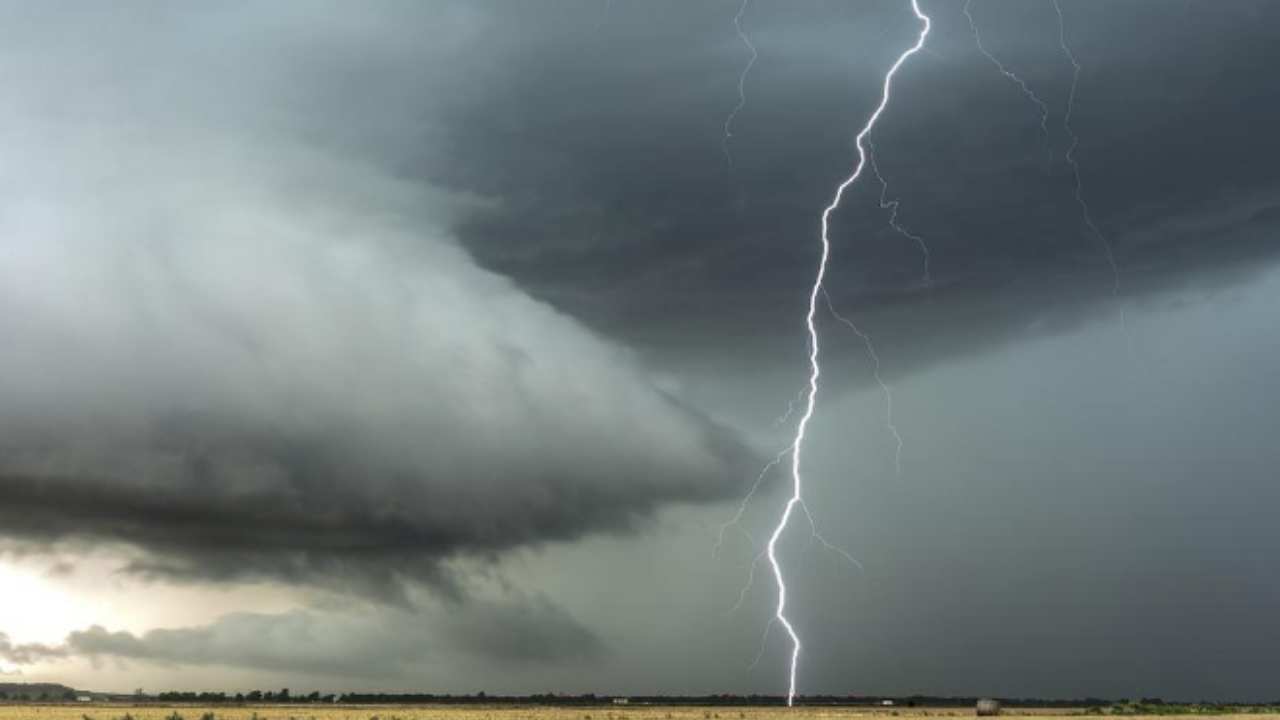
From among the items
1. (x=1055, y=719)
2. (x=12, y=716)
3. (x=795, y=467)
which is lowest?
(x=12, y=716)

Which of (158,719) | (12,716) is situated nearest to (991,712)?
(158,719)

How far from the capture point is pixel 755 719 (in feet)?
331

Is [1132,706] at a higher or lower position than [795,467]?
lower

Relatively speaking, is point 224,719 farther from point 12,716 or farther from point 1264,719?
point 1264,719

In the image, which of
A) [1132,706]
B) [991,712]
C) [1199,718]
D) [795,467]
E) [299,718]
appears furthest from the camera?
[1132,706]

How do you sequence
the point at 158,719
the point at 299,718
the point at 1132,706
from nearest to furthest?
the point at 158,719 < the point at 299,718 < the point at 1132,706

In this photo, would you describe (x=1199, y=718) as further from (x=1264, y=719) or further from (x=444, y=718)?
(x=444, y=718)

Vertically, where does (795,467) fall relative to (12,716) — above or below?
above

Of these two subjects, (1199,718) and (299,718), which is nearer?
(299,718)

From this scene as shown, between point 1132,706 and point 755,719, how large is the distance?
4492 centimetres

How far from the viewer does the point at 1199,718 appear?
85062mm

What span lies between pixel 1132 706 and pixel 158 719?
9363 centimetres

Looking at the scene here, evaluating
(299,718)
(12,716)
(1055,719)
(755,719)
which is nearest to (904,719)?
(1055,719)

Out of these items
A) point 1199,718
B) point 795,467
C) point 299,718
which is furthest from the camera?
point 1199,718
